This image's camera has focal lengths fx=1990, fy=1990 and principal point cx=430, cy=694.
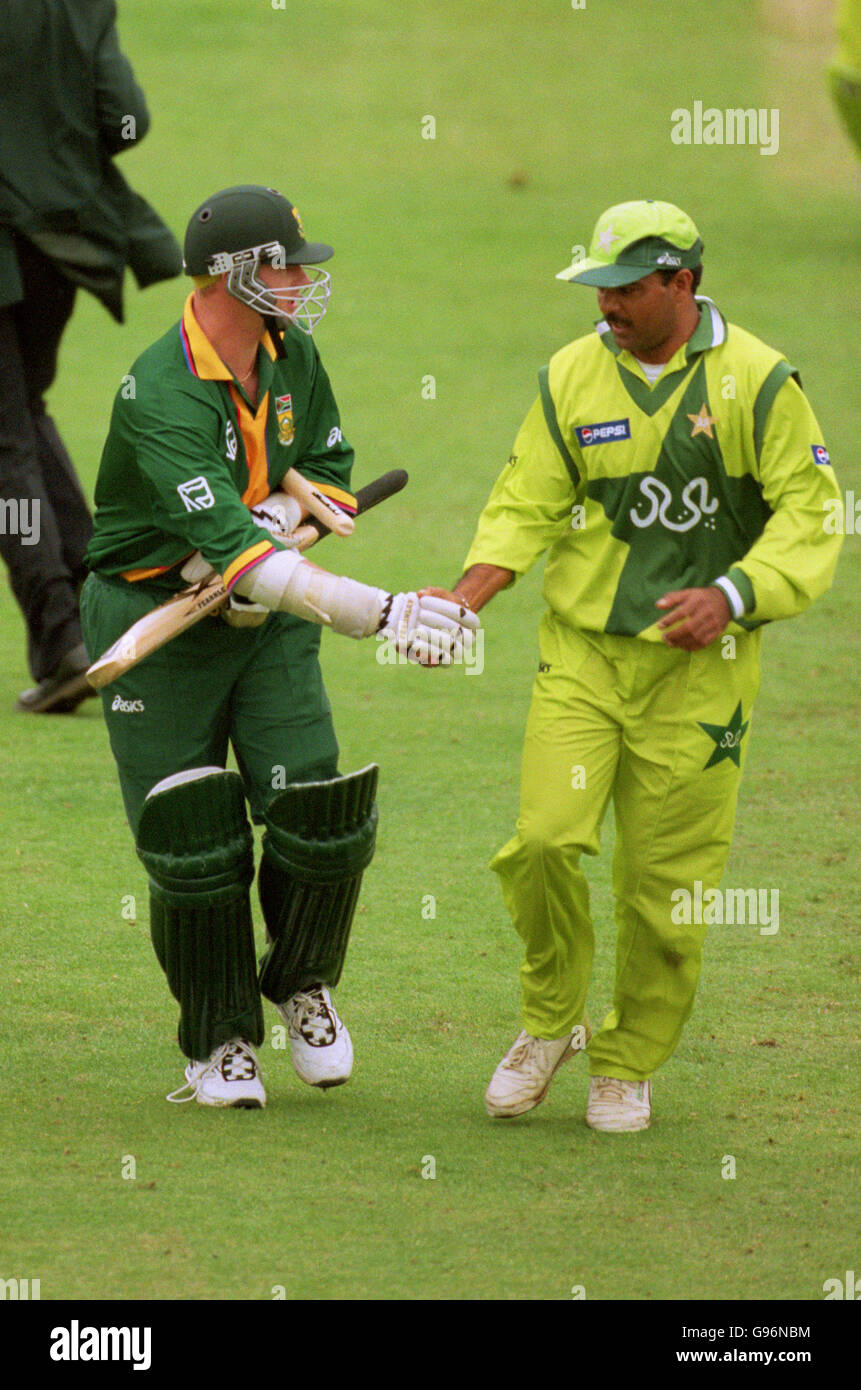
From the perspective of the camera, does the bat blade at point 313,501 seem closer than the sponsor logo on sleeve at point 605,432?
No

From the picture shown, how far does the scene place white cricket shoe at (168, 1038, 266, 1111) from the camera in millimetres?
4070

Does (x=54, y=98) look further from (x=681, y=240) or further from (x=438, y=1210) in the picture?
(x=438, y=1210)

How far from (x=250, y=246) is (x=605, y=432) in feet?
2.54

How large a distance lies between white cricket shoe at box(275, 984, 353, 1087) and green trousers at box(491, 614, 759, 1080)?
40 centimetres

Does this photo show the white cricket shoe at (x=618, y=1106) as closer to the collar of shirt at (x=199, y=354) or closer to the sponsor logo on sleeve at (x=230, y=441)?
the sponsor logo on sleeve at (x=230, y=441)

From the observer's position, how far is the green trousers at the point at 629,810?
393 centimetres

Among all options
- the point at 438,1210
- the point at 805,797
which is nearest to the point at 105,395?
the point at 805,797

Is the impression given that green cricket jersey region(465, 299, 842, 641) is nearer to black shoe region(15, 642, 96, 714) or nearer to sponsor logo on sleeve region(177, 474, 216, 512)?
sponsor logo on sleeve region(177, 474, 216, 512)

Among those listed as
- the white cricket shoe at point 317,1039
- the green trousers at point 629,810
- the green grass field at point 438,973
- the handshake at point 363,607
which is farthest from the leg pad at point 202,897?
the green trousers at point 629,810

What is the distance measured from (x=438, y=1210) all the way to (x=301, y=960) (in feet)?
2.27

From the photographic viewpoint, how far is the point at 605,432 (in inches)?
153

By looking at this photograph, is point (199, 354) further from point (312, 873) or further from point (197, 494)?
point (312, 873)

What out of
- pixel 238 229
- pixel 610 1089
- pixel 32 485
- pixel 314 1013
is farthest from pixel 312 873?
pixel 32 485

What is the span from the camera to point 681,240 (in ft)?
12.6
